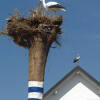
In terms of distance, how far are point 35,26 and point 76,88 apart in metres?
4.17

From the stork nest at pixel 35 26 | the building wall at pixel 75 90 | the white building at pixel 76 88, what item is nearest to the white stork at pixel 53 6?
the stork nest at pixel 35 26

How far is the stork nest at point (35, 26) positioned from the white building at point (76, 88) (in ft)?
7.71

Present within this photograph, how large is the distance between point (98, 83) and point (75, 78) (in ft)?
4.54

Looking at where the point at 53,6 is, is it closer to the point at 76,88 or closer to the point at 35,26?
the point at 35,26

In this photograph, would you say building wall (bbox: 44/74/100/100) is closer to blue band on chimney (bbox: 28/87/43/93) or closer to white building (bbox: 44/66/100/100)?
white building (bbox: 44/66/100/100)

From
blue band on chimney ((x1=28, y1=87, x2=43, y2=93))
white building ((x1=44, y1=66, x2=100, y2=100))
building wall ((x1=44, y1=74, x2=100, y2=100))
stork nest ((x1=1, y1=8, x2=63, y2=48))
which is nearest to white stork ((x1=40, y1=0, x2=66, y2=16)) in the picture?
stork nest ((x1=1, y1=8, x2=63, y2=48))

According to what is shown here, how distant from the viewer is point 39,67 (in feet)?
73.0

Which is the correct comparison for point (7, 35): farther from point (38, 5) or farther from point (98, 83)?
point (98, 83)

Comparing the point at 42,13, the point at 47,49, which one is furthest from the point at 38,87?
the point at 42,13

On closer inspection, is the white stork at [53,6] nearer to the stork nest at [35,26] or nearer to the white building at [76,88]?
the stork nest at [35,26]

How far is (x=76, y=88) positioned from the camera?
2341 cm

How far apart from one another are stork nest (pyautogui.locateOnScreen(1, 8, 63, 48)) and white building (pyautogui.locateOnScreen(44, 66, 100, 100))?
235 centimetres

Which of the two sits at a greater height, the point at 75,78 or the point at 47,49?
the point at 47,49

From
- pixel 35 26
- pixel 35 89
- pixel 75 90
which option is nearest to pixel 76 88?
pixel 75 90
